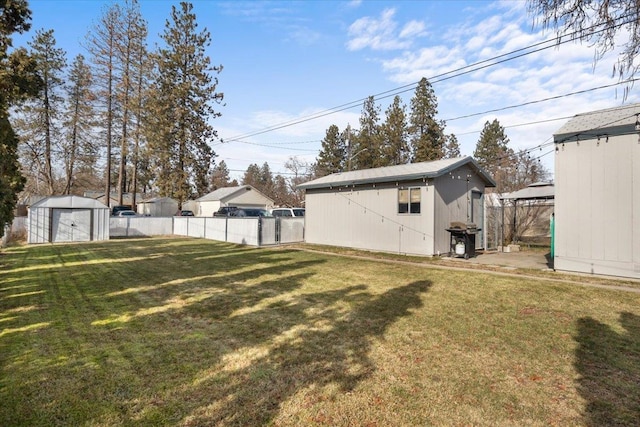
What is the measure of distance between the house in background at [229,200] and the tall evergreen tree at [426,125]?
61.6ft

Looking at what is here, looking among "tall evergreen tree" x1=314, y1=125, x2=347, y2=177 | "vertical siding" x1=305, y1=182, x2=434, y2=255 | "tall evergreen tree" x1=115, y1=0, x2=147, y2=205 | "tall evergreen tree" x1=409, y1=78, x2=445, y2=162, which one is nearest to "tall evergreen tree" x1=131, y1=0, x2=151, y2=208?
"tall evergreen tree" x1=115, y1=0, x2=147, y2=205

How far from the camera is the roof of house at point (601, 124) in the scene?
796 cm

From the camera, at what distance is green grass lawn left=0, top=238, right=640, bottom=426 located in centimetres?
282

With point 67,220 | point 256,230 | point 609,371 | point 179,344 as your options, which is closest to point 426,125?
point 256,230

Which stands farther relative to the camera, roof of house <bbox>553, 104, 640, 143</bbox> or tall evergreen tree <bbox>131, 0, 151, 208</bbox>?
tall evergreen tree <bbox>131, 0, 151, 208</bbox>

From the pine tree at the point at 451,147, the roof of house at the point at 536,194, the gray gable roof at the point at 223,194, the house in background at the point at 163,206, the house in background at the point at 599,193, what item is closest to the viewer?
the house in background at the point at 599,193

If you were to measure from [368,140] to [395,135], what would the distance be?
12.5ft

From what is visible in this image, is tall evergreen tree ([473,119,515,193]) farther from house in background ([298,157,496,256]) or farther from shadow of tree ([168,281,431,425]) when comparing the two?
shadow of tree ([168,281,431,425])

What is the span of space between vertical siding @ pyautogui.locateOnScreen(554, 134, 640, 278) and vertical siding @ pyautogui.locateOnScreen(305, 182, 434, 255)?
4.09 m

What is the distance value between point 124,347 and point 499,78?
1354cm

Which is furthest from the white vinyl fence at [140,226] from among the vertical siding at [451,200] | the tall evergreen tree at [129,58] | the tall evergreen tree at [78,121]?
the vertical siding at [451,200]

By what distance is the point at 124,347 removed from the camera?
161 inches

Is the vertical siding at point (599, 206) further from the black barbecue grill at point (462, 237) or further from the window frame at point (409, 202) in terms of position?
the window frame at point (409, 202)

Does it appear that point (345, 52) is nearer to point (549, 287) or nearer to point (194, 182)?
A: point (549, 287)
